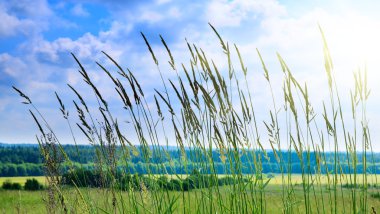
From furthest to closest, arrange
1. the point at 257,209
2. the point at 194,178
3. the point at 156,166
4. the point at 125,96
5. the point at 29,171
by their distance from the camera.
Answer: the point at 29,171 < the point at 194,178 < the point at 156,166 < the point at 257,209 < the point at 125,96

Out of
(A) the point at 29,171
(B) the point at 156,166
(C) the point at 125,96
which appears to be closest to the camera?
(C) the point at 125,96

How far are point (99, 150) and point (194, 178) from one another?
26.9 inches

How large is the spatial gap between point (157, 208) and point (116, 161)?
1.51 feet

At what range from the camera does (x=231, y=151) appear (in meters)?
2.82

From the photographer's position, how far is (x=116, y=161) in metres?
2.92

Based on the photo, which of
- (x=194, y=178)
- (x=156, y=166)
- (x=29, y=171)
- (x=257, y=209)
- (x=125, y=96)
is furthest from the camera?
(x=29, y=171)

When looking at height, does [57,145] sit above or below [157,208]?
above

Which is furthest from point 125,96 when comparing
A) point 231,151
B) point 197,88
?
point 231,151

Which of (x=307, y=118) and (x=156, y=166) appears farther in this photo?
(x=156, y=166)

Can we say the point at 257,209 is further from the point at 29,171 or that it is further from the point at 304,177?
the point at 29,171

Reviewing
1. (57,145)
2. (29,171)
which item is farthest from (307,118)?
(29,171)

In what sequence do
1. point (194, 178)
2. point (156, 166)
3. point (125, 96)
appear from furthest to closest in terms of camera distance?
point (194, 178) → point (156, 166) → point (125, 96)

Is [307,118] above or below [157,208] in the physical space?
above

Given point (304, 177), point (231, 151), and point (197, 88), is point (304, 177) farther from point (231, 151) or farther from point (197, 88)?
point (197, 88)
